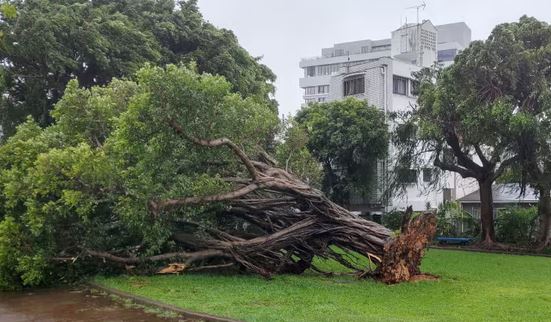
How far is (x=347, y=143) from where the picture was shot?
2927 cm

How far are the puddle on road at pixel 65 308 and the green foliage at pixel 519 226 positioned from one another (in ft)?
61.4

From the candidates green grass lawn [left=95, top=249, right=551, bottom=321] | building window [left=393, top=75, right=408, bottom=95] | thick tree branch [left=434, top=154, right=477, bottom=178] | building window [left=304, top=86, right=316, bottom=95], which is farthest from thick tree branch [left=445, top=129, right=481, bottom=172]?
building window [left=304, top=86, right=316, bottom=95]

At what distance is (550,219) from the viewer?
22.2 meters

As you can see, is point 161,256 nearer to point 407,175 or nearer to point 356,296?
point 356,296

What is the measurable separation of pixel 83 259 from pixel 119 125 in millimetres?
3623

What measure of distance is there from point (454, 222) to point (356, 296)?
17923 millimetres

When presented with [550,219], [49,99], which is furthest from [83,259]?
[550,219]

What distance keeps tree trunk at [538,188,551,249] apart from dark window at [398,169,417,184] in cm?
580

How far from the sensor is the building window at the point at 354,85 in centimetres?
3447

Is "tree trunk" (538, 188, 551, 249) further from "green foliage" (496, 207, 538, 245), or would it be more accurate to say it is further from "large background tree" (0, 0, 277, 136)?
"large background tree" (0, 0, 277, 136)

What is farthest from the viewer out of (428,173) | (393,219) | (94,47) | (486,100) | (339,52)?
(339,52)

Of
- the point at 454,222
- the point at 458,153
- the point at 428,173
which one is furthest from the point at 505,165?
the point at 454,222

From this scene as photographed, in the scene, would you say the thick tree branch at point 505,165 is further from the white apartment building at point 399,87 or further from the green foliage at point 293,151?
the green foliage at point 293,151

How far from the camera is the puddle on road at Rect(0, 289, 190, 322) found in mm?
9469
